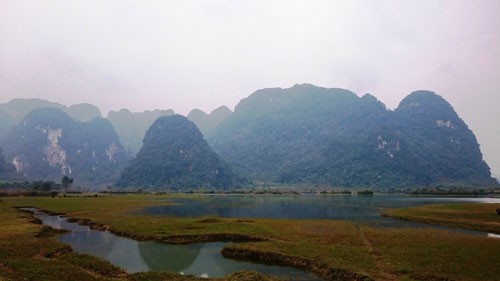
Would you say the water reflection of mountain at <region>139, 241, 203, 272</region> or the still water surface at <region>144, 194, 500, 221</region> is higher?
the water reflection of mountain at <region>139, 241, 203, 272</region>

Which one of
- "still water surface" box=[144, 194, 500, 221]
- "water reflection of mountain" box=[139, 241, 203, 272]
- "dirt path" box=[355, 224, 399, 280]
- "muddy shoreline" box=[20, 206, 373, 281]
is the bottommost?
"still water surface" box=[144, 194, 500, 221]

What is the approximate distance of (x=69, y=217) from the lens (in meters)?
61.4

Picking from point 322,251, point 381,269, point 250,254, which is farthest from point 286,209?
point 381,269

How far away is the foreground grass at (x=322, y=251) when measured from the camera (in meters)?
23.9

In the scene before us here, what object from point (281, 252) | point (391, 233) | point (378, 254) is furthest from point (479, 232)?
point (281, 252)

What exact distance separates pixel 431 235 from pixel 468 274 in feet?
57.5

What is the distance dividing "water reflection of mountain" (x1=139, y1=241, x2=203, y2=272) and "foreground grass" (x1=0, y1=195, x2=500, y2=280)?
2728 mm

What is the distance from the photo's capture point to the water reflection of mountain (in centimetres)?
2894

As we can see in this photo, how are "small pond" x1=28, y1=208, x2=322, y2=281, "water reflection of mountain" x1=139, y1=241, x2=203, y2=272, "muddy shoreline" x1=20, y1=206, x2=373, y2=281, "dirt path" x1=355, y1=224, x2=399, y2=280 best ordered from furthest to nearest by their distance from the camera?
"water reflection of mountain" x1=139, y1=241, x2=203, y2=272
"small pond" x1=28, y1=208, x2=322, y2=281
"muddy shoreline" x1=20, y1=206, x2=373, y2=281
"dirt path" x1=355, y1=224, x2=399, y2=280

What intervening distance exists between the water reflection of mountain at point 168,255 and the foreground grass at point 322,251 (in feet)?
8.95

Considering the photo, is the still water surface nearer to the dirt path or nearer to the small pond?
the small pond

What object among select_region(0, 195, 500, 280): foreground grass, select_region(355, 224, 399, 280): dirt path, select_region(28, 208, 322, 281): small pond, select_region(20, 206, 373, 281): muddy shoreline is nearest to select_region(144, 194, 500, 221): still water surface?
select_region(0, 195, 500, 280): foreground grass

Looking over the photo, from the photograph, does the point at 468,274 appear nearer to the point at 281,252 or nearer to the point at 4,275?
the point at 281,252

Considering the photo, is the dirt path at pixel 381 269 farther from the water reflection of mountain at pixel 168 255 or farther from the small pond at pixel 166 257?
the water reflection of mountain at pixel 168 255
